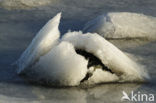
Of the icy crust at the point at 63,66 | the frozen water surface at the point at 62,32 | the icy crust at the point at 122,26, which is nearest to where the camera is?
the frozen water surface at the point at 62,32

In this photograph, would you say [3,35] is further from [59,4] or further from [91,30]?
[59,4]

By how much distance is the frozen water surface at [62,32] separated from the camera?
11.3 ft

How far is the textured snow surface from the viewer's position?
363cm

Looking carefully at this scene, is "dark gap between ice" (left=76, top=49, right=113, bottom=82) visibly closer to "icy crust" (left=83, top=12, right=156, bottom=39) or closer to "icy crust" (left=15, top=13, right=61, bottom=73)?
"icy crust" (left=15, top=13, right=61, bottom=73)

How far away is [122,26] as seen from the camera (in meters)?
5.11

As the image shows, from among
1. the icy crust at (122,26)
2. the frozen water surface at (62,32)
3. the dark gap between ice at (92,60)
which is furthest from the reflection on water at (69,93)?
the icy crust at (122,26)

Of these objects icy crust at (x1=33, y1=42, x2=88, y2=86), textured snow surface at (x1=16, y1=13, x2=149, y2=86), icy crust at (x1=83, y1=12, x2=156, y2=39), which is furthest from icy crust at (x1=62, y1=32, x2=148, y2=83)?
icy crust at (x1=83, y1=12, x2=156, y2=39)

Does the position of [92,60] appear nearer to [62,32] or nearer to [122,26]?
[122,26]

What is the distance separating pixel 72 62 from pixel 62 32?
5.47 feet

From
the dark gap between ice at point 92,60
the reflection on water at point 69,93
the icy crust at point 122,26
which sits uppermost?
the dark gap between ice at point 92,60

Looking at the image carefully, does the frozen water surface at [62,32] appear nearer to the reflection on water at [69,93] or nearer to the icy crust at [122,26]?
the reflection on water at [69,93]

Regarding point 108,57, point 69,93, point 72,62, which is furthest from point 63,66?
point 108,57

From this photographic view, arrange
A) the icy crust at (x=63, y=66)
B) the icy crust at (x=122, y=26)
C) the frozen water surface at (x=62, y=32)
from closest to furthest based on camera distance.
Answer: the frozen water surface at (x=62, y=32) → the icy crust at (x=63, y=66) → the icy crust at (x=122, y=26)

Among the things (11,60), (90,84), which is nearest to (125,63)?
(90,84)
